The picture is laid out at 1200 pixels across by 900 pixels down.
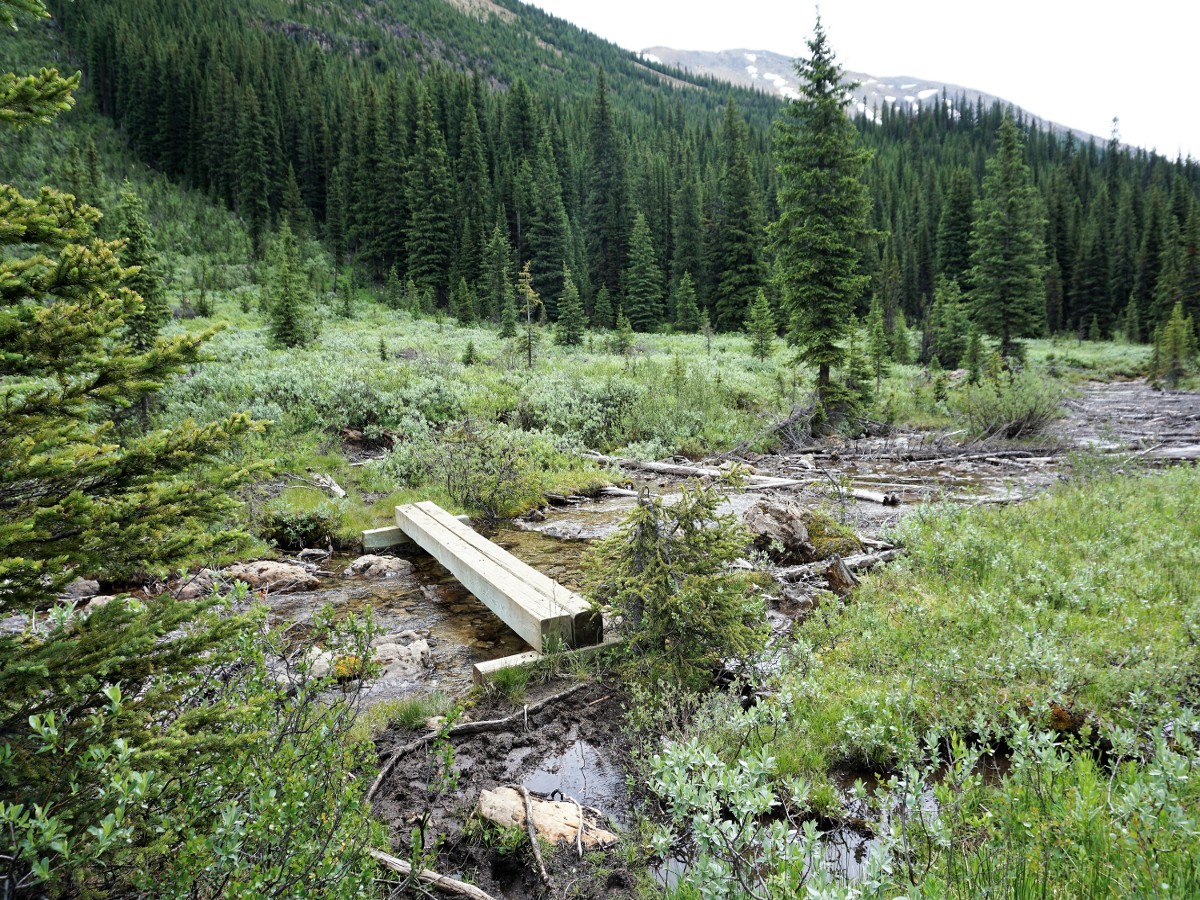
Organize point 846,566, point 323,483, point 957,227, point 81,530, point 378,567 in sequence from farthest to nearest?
point 957,227 → point 323,483 → point 378,567 → point 846,566 → point 81,530

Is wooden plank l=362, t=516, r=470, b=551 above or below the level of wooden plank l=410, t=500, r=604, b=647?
below

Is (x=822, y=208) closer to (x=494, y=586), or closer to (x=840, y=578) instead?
(x=840, y=578)

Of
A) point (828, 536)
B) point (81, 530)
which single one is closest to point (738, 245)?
point (828, 536)

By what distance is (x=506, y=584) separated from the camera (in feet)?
22.5

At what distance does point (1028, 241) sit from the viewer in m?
31.7

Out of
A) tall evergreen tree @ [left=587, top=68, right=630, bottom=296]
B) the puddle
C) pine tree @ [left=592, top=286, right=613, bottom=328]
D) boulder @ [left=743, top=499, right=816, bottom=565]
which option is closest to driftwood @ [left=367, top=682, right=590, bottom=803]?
the puddle

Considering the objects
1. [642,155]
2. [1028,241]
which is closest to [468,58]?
[642,155]

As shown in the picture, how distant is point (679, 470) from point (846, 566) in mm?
6815

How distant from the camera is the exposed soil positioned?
3.55 metres

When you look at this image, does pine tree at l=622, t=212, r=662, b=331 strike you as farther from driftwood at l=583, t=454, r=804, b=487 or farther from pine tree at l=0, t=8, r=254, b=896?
pine tree at l=0, t=8, r=254, b=896

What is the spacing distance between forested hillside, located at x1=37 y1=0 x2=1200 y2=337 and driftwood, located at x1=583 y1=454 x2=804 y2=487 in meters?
→ 28.0

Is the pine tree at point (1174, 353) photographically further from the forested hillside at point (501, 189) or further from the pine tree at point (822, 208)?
the pine tree at point (822, 208)

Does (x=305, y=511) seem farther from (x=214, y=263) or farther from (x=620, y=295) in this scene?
(x=620, y=295)

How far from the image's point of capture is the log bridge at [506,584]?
600cm
